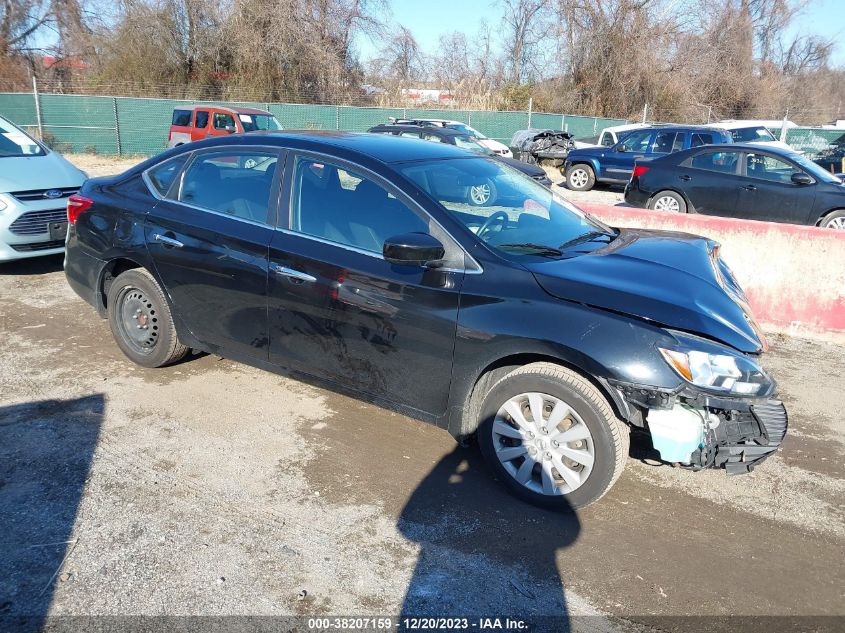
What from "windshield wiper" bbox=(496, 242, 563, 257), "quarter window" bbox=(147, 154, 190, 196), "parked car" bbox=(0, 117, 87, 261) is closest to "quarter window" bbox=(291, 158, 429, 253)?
"windshield wiper" bbox=(496, 242, 563, 257)

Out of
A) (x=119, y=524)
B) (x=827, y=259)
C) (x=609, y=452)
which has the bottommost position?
(x=119, y=524)

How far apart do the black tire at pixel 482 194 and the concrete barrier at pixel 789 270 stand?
2.23 m

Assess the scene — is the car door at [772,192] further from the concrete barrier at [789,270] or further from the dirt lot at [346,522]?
the dirt lot at [346,522]

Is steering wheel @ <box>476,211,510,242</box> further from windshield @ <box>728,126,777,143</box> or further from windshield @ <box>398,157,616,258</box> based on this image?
windshield @ <box>728,126,777,143</box>

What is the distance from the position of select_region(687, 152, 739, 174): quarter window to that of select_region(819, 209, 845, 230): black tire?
157cm

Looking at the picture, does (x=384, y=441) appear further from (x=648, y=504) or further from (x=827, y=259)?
(x=827, y=259)

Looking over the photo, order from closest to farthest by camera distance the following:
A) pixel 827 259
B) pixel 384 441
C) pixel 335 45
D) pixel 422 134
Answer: pixel 384 441
pixel 827 259
pixel 422 134
pixel 335 45

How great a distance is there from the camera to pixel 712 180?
11398 millimetres

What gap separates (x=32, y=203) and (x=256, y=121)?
12.7 metres

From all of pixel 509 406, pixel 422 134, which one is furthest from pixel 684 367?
pixel 422 134

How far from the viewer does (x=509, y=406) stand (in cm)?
343

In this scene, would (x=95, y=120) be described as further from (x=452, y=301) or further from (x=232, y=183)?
(x=452, y=301)

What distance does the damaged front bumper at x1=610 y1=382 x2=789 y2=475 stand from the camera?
3143 mm

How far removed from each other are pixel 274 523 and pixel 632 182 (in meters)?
10.5
